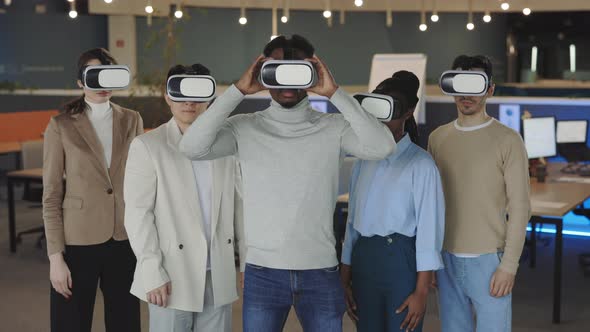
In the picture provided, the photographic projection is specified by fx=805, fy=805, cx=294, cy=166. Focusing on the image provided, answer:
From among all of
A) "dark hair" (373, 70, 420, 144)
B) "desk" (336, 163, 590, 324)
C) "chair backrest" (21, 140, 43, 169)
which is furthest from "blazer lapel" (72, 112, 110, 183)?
"chair backrest" (21, 140, 43, 169)

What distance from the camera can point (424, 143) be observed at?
8.40m

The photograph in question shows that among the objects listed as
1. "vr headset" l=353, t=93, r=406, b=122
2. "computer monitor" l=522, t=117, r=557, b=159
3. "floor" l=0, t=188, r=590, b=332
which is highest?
"vr headset" l=353, t=93, r=406, b=122

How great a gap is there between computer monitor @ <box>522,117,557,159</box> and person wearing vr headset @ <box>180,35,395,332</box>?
471 cm

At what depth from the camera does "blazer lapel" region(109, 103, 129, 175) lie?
312 cm

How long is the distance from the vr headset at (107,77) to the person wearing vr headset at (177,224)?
0.54 ft

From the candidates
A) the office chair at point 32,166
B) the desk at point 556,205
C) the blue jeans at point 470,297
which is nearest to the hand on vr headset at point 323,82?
the blue jeans at point 470,297

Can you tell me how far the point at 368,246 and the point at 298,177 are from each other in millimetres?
420

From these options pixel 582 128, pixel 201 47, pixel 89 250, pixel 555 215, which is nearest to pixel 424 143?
pixel 582 128

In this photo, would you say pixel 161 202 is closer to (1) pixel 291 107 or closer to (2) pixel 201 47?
(1) pixel 291 107

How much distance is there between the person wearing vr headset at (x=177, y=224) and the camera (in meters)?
2.60

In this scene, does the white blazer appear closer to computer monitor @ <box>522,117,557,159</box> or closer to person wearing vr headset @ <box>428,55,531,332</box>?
person wearing vr headset @ <box>428,55,531,332</box>

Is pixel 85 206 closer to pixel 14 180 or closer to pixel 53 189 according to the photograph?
pixel 53 189

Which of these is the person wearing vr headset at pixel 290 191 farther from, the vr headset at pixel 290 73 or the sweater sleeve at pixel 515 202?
the sweater sleeve at pixel 515 202

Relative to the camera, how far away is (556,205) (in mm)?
4957
